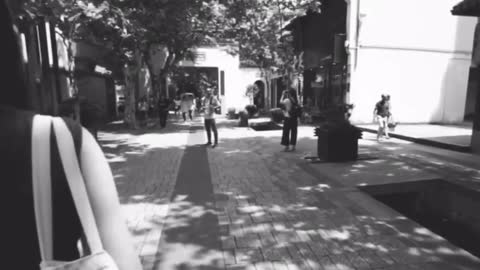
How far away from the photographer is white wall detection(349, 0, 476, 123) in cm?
1485

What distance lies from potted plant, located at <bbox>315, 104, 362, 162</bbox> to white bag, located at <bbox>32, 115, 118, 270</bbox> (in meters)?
6.94

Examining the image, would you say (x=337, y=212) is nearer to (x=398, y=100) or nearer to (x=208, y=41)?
(x=398, y=100)

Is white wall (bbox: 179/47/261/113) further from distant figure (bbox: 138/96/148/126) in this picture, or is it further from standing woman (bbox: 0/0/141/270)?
standing woman (bbox: 0/0/141/270)

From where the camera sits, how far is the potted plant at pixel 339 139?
289 inches

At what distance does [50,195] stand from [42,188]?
25 mm

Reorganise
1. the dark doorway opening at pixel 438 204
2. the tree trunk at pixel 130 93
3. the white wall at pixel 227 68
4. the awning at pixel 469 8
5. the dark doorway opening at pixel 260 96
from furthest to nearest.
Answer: the dark doorway opening at pixel 260 96 → the white wall at pixel 227 68 → the tree trunk at pixel 130 93 → the awning at pixel 469 8 → the dark doorway opening at pixel 438 204

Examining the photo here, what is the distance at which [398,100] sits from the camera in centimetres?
1545

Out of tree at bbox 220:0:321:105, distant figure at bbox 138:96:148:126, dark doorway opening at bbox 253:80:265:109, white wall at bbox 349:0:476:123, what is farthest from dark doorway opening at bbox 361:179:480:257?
dark doorway opening at bbox 253:80:265:109

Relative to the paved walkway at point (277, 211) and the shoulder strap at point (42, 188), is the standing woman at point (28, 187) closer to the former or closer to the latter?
the shoulder strap at point (42, 188)

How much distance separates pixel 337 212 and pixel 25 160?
4268 mm

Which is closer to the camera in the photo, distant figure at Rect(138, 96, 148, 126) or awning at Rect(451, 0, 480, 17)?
awning at Rect(451, 0, 480, 17)

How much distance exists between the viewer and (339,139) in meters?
7.38

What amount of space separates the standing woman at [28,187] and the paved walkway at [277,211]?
2.52 meters

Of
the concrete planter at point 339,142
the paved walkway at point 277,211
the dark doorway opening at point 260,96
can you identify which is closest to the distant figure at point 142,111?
the paved walkway at point 277,211
